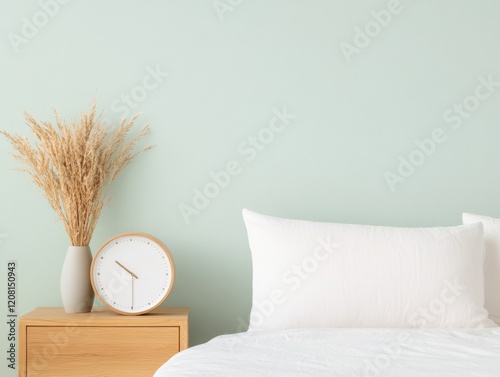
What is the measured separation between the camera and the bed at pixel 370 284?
208 centimetres

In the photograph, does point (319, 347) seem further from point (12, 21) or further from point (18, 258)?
point (12, 21)

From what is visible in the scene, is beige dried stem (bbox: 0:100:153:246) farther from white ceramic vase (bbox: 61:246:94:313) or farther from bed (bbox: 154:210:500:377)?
bed (bbox: 154:210:500:377)

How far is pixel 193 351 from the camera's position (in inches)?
73.0

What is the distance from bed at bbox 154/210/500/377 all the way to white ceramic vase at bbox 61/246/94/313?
2.07 feet

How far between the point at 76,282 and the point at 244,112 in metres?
0.94

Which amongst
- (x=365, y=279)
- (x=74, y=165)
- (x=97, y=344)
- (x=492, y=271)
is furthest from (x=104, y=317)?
(x=492, y=271)

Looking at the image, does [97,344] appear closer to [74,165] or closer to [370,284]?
[74,165]

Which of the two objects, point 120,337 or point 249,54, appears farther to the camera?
point 249,54

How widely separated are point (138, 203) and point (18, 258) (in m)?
0.52

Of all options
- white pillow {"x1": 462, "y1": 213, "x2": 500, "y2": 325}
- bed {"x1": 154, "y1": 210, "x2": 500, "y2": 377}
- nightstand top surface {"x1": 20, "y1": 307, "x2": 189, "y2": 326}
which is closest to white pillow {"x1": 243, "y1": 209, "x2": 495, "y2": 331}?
bed {"x1": 154, "y1": 210, "x2": 500, "y2": 377}

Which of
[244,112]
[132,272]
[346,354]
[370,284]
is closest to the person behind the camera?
[346,354]

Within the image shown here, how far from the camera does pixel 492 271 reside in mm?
2430

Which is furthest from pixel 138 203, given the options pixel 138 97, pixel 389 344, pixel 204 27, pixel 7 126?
pixel 389 344

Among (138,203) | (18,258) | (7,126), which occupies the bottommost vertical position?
(18,258)
